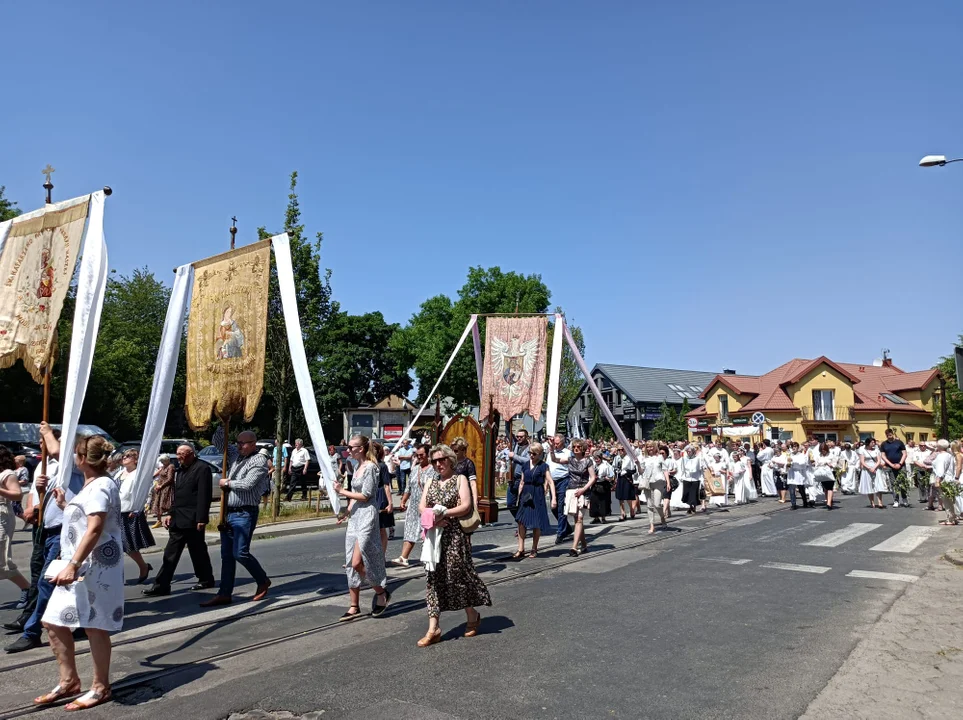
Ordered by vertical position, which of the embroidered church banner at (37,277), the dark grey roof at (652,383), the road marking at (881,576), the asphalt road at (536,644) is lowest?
the road marking at (881,576)

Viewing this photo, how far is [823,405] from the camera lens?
2044 inches

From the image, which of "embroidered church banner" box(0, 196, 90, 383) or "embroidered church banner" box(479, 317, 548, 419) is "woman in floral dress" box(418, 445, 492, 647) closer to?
"embroidered church banner" box(0, 196, 90, 383)

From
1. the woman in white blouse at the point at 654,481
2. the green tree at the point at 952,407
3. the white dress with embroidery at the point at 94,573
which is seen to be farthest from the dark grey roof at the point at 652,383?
the white dress with embroidery at the point at 94,573

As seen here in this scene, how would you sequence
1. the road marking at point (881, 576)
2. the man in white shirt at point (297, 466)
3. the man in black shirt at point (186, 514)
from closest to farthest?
the man in black shirt at point (186, 514) < the road marking at point (881, 576) < the man in white shirt at point (297, 466)

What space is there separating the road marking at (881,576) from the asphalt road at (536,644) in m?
0.07

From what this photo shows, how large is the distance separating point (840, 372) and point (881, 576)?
1808 inches

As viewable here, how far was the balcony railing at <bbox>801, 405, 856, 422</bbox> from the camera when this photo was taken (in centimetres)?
5088

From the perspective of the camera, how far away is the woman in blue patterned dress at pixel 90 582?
16.3 ft

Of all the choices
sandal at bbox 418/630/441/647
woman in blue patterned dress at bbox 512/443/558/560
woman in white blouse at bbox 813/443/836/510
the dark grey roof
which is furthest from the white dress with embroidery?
the dark grey roof

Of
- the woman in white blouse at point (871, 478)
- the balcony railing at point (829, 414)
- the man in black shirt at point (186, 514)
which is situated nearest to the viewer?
the man in black shirt at point (186, 514)

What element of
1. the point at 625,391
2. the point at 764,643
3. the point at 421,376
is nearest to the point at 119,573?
the point at 764,643

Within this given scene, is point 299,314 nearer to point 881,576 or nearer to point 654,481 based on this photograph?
point 654,481

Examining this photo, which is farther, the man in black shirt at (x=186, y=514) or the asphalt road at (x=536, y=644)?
the man in black shirt at (x=186, y=514)

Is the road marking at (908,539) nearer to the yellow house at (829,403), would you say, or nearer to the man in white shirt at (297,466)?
the man in white shirt at (297,466)
